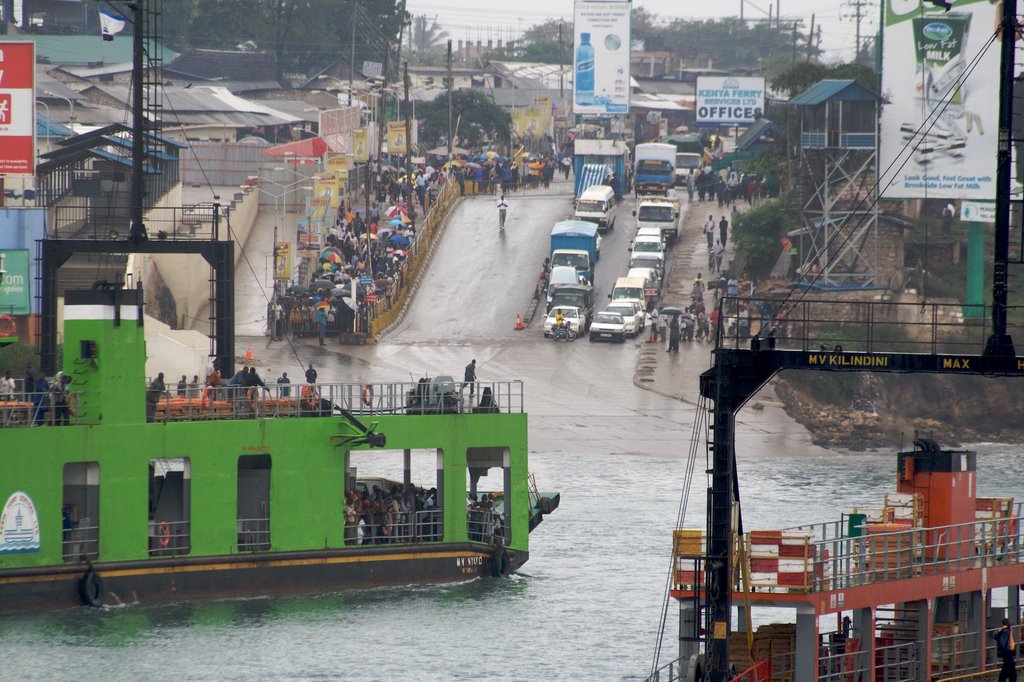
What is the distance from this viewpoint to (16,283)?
56.1m

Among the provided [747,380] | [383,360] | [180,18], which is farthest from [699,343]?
[180,18]

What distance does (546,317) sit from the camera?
2704 inches

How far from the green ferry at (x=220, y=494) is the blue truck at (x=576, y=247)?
3360 cm

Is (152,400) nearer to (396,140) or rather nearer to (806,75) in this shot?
(806,75)

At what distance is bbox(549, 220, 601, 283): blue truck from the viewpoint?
7281 centimetres

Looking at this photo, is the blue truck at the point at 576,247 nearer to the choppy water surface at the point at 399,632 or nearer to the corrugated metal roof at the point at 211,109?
the corrugated metal roof at the point at 211,109

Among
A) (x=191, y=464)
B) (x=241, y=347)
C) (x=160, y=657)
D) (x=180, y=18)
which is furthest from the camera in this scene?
(x=180, y=18)

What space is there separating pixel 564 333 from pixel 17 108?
20586mm

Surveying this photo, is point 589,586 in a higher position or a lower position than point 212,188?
lower

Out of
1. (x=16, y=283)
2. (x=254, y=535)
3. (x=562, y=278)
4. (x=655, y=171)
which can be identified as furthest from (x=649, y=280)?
(x=254, y=535)

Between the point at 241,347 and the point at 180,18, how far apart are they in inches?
2820

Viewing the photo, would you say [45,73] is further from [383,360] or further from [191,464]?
[191,464]

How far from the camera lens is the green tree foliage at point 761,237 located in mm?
74062

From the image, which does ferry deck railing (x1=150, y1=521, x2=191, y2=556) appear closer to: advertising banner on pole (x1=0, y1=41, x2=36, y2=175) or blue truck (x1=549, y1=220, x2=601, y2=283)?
advertising banner on pole (x1=0, y1=41, x2=36, y2=175)
